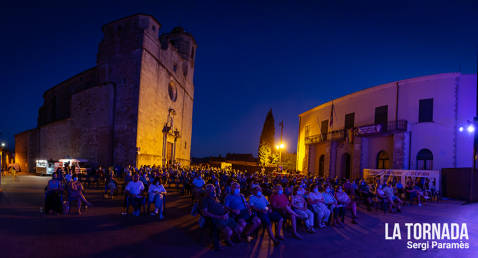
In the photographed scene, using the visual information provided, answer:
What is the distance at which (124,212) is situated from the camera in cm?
948

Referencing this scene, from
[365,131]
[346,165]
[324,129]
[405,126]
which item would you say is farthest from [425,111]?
[324,129]

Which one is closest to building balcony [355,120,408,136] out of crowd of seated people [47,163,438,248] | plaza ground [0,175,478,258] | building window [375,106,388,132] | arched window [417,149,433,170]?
building window [375,106,388,132]

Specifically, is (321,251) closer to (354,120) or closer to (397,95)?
(397,95)

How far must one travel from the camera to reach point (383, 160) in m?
26.6

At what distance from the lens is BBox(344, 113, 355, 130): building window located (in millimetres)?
30228

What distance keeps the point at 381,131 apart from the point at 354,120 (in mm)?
4647

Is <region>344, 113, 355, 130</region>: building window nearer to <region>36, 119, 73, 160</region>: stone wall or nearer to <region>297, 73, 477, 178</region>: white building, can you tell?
<region>297, 73, 477, 178</region>: white building

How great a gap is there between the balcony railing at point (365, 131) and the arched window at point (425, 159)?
2.30 m

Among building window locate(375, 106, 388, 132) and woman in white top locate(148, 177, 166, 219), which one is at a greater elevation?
building window locate(375, 106, 388, 132)

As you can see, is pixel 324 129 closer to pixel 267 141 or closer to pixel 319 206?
pixel 267 141

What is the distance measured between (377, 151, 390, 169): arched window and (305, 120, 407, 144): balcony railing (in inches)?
83.4

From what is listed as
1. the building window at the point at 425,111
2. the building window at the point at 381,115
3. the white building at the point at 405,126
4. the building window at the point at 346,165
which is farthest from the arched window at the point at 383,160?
the building window at the point at 425,111

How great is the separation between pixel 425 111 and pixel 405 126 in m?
1.95

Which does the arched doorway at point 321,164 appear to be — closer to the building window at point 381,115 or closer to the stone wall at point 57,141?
the building window at point 381,115
